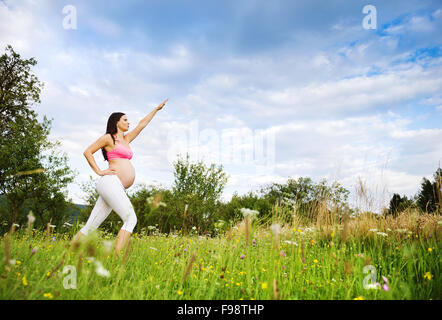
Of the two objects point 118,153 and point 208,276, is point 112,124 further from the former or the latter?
point 208,276

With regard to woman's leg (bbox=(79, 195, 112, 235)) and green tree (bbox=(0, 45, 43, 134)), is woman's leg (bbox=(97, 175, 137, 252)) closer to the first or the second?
woman's leg (bbox=(79, 195, 112, 235))

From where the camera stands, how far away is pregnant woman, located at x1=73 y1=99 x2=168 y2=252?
367 cm

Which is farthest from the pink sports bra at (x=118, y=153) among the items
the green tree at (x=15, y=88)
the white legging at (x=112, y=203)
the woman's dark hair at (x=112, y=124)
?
the green tree at (x=15, y=88)

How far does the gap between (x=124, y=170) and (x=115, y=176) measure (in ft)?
0.74

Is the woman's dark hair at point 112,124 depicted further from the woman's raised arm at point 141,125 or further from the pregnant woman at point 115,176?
the woman's raised arm at point 141,125

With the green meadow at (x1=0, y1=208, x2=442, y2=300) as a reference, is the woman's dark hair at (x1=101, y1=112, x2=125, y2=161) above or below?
above

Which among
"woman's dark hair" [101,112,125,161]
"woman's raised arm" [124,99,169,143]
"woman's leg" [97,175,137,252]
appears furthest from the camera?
"woman's raised arm" [124,99,169,143]

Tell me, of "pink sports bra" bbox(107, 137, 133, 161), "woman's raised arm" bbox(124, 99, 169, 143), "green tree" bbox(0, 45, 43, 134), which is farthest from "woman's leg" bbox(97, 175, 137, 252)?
"green tree" bbox(0, 45, 43, 134)

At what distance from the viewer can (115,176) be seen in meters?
3.90

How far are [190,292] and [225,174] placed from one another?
14876 millimetres

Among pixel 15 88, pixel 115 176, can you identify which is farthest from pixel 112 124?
pixel 15 88

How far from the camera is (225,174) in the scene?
17.7 m
